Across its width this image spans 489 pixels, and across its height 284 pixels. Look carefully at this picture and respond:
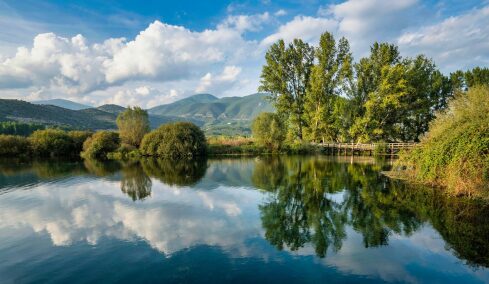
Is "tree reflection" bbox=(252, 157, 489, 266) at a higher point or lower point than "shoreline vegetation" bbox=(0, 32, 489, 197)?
lower

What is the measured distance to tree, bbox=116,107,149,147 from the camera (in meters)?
49.8

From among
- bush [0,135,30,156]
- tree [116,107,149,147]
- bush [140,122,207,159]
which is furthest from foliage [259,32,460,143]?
bush [0,135,30,156]

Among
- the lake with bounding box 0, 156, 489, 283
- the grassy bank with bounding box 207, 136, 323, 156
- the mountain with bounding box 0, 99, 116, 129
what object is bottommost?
the lake with bounding box 0, 156, 489, 283

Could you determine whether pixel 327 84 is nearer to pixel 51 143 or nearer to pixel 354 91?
Result: pixel 354 91

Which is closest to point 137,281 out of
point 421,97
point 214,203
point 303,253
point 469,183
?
point 303,253

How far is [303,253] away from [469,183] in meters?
11.3

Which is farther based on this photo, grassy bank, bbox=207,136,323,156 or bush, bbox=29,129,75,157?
grassy bank, bbox=207,136,323,156

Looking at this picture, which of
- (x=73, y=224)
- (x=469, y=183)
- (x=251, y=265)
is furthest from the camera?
(x=469, y=183)

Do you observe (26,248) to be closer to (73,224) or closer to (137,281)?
(73,224)

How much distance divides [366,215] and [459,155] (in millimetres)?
6309

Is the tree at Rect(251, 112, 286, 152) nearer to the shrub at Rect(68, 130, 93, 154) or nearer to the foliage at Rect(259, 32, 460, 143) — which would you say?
the foliage at Rect(259, 32, 460, 143)

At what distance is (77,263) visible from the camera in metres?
9.35

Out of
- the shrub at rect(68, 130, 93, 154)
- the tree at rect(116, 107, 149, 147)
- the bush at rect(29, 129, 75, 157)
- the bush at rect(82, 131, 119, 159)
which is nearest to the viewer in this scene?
the bush at rect(82, 131, 119, 159)

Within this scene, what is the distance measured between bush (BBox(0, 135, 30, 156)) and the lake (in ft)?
109
